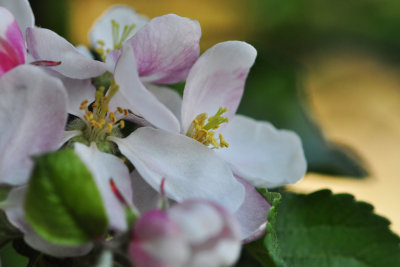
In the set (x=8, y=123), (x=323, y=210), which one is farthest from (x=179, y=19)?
(x=323, y=210)

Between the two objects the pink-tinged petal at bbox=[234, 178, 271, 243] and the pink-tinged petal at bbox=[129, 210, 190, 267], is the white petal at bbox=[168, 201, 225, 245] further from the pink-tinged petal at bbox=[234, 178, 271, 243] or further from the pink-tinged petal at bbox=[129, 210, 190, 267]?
the pink-tinged petal at bbox=[234, 178, 271, 243]

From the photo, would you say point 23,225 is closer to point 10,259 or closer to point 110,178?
point 110,178

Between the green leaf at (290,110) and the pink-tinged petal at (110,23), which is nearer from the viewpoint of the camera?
the pink-tinged petal at (110,23)

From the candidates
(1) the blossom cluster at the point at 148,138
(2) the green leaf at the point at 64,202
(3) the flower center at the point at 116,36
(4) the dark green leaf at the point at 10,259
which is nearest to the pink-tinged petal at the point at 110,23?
(3) the flower center at the point at 116,36

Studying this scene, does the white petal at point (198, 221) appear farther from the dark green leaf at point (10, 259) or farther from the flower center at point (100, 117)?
the dark green leaf at point (10, 259)

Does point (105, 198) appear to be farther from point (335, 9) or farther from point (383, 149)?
point (335, 9)

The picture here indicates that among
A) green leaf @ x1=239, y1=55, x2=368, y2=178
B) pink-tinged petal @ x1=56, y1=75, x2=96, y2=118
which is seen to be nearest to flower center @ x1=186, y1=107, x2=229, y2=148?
pink-tinged petal @ x1=56, y1=75, x2=96, y2=118
